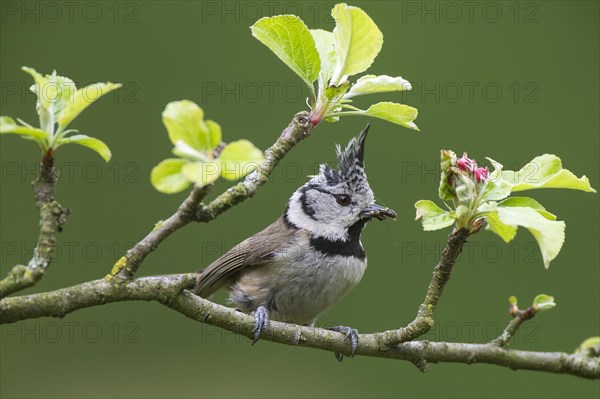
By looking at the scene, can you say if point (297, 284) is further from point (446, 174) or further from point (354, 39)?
point (354, 39)

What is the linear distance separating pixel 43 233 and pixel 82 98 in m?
0.24

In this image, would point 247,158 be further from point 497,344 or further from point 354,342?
point 497,344

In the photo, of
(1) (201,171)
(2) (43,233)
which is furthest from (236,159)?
(2) (43,233)

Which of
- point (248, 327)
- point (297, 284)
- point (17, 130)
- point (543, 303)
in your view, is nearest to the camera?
point (17, 130)

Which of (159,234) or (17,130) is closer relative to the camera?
(17,130)

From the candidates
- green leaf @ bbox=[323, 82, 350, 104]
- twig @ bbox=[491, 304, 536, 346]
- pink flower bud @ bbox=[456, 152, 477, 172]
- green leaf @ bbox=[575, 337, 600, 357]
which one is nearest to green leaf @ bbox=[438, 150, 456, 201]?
pink flower bud @ bbox=[456, 152, 477, 172]

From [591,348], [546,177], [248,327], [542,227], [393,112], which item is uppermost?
[393,112]

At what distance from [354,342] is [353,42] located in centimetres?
84

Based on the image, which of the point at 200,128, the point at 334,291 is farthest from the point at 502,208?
the point at 334,291

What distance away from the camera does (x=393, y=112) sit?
5.06 ft

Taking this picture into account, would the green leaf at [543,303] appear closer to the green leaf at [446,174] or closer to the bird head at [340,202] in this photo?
the green leaf at [446,174]

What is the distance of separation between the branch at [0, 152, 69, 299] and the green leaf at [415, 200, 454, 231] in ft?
2.27

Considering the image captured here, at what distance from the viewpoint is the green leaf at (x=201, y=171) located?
106 cm

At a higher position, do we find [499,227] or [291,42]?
[291,42]
